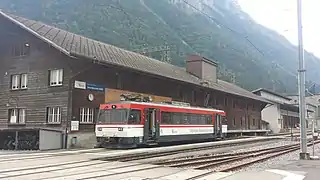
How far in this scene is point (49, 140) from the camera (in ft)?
80.2

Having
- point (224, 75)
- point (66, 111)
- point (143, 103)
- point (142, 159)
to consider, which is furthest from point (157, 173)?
point (224, 75)

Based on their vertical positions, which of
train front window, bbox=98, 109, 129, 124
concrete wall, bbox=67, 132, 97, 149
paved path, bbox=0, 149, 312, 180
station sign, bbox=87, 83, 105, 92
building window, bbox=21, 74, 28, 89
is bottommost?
paved path, bbox=0, 149, 312, 180

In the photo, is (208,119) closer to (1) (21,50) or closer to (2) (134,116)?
(2) (134,116)

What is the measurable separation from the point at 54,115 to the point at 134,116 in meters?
6.61

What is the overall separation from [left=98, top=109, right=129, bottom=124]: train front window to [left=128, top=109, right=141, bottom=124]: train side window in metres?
0.23

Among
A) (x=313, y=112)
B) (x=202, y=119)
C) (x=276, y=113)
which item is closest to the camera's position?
(x=202, y=119)

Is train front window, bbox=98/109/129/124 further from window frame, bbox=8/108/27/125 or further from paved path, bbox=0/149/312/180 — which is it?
paved path, bbox=0/149/312/180

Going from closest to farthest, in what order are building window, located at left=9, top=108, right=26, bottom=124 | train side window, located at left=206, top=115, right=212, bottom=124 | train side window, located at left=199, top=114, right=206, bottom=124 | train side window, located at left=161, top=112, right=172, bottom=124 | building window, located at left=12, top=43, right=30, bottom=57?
train side window, located at left=161, top=112, right=172, bottom=124, building window, located at left=9, top=108, right=26, bottom=124, building window, located at left=12, top=43, right=30, bottom=57, train side window, located at left=199, top=114, right=206, bottom=124, train side window, located at left=206, top=115, right=212, bottom=124

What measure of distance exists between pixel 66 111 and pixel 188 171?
45.6ft

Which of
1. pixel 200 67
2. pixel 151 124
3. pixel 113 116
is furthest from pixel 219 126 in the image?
pixel 113 116

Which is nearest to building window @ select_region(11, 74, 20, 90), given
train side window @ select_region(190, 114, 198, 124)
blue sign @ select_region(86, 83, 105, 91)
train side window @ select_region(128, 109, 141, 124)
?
blue sign @ select_region(86, 83, 105, 91)

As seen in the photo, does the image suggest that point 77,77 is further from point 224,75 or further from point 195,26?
point 195,26

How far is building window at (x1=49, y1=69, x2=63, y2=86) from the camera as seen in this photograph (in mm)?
26652

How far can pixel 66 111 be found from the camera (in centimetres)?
2556
